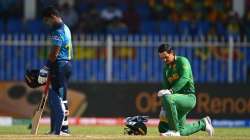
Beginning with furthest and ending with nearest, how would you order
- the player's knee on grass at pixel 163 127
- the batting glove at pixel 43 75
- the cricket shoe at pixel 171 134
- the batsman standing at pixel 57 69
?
the player's knee on grass at pixel 163 127 < the batting glove at pixel 43 75 < the batsman standing at pixel 57 69 < the cricket shoe at pixel 171 134

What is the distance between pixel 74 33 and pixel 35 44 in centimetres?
219

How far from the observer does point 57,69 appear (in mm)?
19484

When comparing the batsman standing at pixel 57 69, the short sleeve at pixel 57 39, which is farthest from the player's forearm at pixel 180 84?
the short sleeve at pixel 57 39

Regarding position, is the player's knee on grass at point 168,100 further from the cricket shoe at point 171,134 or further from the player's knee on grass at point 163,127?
the player's knee on grass at point 163,127

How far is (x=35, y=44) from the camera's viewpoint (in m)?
28.2

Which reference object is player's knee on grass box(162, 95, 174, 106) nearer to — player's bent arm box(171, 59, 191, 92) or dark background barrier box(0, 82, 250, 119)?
player's bent arm box(171, 59, 191, 92)

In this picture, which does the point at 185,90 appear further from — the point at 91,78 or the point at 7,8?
the point at 7,8

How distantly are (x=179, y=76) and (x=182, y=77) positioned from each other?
0.14 meters

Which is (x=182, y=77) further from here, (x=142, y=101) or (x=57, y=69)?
(x=142, y=101)

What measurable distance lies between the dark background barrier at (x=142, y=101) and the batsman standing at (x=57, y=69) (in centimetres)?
823

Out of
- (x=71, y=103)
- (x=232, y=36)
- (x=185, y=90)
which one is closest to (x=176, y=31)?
(x=232, y=36)

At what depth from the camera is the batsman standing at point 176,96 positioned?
1911 centimetres

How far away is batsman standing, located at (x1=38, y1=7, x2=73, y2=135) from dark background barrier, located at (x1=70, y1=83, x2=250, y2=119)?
8.23m

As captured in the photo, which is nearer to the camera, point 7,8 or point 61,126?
point 61,126
